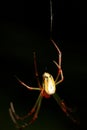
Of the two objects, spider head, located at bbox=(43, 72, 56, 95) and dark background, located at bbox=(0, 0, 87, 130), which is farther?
dark background, located at bbox=(0, 0, 87, 130)

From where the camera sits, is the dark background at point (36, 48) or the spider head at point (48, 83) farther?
the dark background at point (36, 48)

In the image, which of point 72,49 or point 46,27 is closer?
point 46,27

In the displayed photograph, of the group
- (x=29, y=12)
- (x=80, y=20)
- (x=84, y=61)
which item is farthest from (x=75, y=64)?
(x=29, y=12)

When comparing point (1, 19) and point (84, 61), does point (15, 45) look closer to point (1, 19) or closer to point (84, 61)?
point (1, 19)
